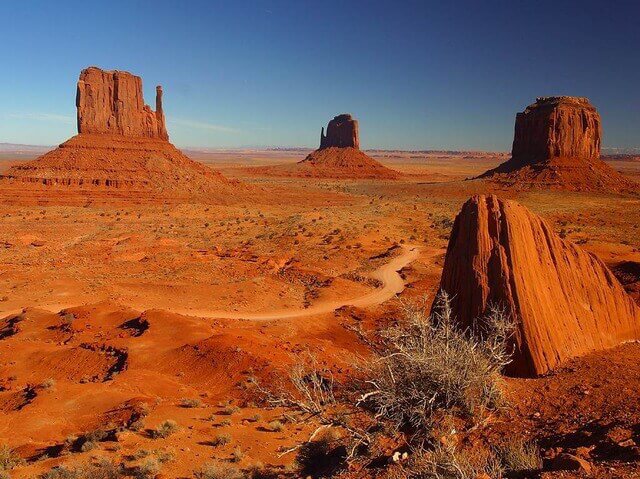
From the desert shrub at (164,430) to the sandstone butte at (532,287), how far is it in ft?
22.4

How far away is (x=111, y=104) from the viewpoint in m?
70.0

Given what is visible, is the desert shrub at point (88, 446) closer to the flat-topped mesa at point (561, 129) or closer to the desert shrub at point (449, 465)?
the desert shrub at point (449, 465)

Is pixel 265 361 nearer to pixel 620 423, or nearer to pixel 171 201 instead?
pixel 620 423

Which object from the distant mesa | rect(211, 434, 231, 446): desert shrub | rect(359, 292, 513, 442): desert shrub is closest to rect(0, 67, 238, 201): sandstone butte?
the distant mesa

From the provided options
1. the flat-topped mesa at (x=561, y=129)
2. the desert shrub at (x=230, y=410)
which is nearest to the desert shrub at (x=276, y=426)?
the desert shrub at (x=230, y=410)

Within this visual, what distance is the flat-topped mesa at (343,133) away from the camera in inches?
5250

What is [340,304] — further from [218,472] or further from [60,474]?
[60,474]

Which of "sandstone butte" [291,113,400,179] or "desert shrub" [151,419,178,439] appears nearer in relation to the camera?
"desert shrub" [151,419,178,439]

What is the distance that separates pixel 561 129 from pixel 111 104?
73.4m

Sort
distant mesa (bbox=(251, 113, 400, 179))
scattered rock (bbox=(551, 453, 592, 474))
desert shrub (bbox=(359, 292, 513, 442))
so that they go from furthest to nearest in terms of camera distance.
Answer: distant mesa (bbox=(251, 113, 400, 179)) < desert shrub (bbox=(359, 292, 513, 442)) < scattered rock (bbox=(551, 453, 592, 474))

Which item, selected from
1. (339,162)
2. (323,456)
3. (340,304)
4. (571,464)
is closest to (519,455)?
(571,464)

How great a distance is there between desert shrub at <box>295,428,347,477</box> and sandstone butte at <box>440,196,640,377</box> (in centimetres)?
409

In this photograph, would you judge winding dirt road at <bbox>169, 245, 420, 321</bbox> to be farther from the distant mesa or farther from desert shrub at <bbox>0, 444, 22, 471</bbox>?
the distant mesa

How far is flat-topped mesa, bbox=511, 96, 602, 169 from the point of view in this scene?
76.2 metres
